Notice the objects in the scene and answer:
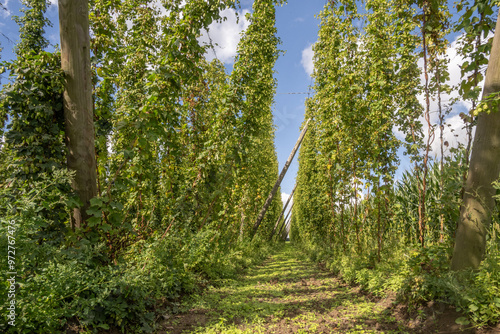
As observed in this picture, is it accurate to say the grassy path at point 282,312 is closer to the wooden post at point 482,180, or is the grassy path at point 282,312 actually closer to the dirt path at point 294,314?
the dirt path at point 294,314

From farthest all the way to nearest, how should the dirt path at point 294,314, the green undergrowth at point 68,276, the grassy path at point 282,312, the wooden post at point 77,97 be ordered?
the grassy path at point 282,312, the dirt path at point 294,314, the wooden post at point 77,97, the green undergrowth at point 68,276

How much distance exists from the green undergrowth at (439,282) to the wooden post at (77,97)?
4.13 m

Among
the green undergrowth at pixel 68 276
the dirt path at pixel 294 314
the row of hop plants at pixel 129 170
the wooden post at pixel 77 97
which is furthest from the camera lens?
the dirt path at pixel 294 314

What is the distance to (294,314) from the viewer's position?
383cm

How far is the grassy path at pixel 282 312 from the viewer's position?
3.22 metres

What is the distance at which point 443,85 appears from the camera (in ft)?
13.2

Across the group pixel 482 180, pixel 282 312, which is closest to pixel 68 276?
pixel 282 312

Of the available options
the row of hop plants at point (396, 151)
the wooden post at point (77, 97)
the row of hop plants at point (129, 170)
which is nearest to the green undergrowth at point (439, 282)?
→ the row of hop plants at point (396, 151)

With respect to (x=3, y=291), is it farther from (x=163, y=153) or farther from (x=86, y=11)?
(x=163, y=153)

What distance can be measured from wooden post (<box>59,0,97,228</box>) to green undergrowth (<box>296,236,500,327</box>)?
4126 mm

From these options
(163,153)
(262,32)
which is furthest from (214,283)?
(262,32)

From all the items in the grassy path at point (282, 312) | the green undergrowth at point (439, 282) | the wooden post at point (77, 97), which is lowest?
the grassy path at point (282, 312)

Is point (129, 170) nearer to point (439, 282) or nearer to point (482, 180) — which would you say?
point (439, 282)

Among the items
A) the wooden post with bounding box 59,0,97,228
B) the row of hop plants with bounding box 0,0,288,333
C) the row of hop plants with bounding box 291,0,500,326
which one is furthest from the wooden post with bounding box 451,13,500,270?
the wooden post with bounding box 59,0,97,228
